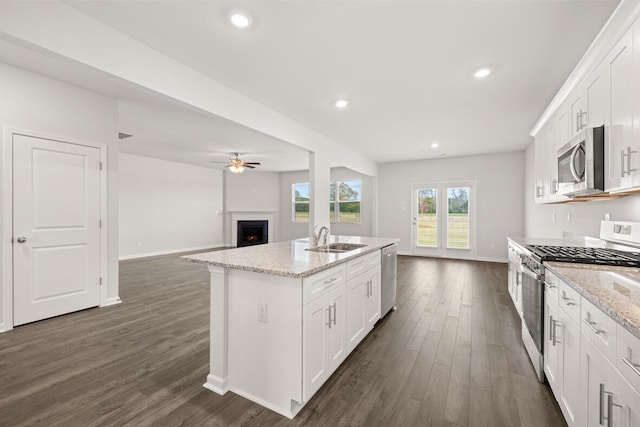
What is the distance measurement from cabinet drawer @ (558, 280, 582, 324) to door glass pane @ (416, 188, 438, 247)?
19.5 feet

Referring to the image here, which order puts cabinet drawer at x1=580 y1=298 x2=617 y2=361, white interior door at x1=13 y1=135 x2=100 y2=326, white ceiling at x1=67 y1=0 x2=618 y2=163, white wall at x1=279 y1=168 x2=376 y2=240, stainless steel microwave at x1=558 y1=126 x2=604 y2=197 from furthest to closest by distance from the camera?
white wall at x1=279 y1=168 x2=376 y2=240 → white interior door at x1=13 y1=135 x2=100 y2=326 → white ceiling at x1=67 y1=0 x2=618 y2=163 → stainless steel microwave at x1=558 y1=126 x2=604 y2=197 → cabinet drawer at x1=580 y1=298 x2=617 y2=361

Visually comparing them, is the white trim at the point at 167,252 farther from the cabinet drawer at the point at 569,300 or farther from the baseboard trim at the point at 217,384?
the cabinet drawer at the point at 569,300

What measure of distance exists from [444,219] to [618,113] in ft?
19.1

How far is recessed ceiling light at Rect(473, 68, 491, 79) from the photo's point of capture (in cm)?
276

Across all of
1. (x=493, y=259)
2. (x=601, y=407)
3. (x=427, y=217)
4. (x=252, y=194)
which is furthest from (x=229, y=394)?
(x=252, y=194)

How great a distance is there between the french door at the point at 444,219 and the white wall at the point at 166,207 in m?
6.41

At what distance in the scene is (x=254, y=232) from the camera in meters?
9.72

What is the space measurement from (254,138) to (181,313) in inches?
136

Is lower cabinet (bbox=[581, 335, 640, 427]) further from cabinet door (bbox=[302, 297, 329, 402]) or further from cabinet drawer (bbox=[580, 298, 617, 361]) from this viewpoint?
cabinet door (bbox=[302, 297, 329, 402])

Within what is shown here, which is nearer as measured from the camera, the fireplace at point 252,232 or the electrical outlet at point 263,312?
the electrical outlet at point 263,312

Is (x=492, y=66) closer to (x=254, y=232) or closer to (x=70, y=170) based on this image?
(x=70, y=170)

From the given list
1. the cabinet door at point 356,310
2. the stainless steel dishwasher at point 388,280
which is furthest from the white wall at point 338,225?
the cabinet door at point 356,310

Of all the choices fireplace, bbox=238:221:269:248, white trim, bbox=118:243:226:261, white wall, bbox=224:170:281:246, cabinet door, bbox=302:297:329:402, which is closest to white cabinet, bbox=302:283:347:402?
cabinet door, bbox=302:297:329:402

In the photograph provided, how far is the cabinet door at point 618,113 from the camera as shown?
5.16 feet
